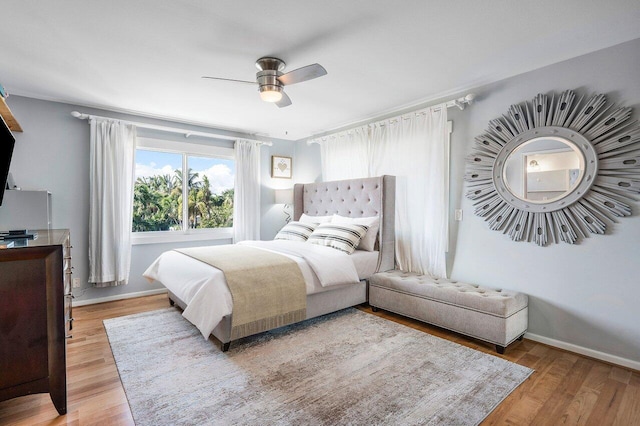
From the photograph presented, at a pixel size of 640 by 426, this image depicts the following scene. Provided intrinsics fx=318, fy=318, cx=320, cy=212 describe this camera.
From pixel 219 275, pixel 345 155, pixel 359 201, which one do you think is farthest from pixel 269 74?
pixel 345 155

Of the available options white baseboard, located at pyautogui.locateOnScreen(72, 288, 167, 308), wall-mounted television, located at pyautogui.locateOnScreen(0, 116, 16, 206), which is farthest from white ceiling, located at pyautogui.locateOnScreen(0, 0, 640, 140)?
white baseboard, located at pyautogui.locateOnScreen(72, 288, 167, 308)

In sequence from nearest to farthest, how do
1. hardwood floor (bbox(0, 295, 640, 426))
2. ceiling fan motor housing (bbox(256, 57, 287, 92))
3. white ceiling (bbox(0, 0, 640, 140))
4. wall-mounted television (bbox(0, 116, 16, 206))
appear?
hardwood floor (bbox(0, 295, 640, 426)) → white ceiling (bbox(0, 0, 640, 140)) → wall-mounted television (bbox(0, 116, 16, 206)) → ceiling fan motor housing (bbox(256, 57, 287, 92))

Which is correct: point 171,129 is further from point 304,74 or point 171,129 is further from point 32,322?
point 32,322

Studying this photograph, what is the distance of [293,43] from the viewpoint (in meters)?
2.36

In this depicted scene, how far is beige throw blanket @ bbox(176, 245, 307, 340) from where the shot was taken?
8.33 feet

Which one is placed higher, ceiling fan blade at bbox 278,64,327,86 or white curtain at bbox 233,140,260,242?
ceiling fan blade at bbox 278,64,327,86

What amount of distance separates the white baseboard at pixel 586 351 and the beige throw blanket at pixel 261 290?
2.07 meters

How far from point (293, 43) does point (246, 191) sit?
115 inches

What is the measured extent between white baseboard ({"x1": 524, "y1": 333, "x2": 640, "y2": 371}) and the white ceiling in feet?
7.71

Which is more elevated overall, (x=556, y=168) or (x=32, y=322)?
(x=556, y=168)

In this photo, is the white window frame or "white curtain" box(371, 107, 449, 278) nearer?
"white curtain" box(371, 107, 449, 278)

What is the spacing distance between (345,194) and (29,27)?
11.0ft

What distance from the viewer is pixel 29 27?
2133mm

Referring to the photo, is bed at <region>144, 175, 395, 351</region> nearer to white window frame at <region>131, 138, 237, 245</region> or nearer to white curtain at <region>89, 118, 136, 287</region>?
white curtain at <region>89, 118, 136, 287</region>
